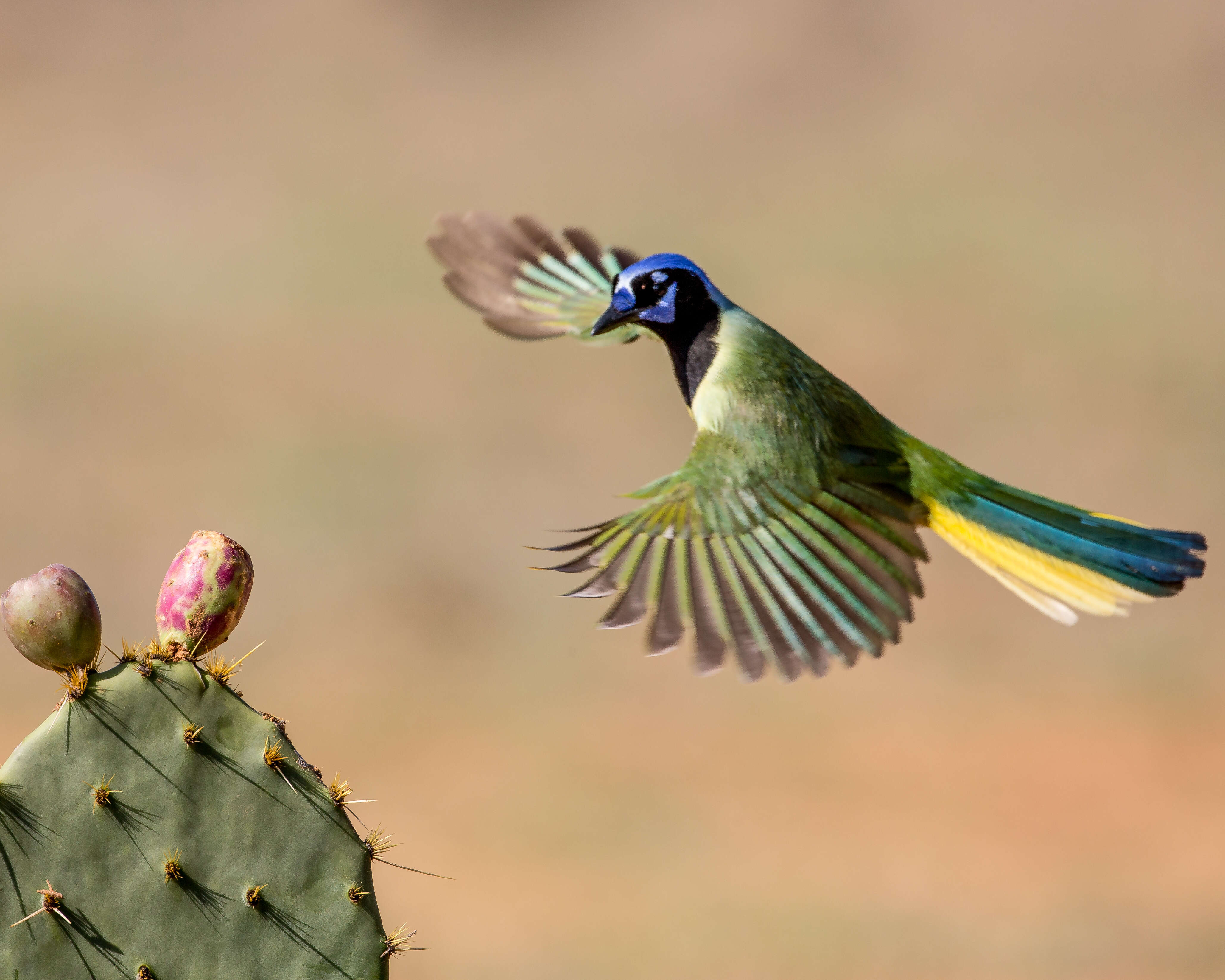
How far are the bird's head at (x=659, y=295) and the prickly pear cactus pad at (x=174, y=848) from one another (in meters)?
1.15

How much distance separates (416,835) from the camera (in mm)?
11227

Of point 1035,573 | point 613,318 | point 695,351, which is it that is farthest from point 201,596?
point 1035,573

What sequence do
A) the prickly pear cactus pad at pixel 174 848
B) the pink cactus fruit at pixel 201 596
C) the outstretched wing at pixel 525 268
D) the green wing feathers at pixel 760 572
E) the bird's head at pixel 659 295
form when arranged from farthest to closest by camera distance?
the outstretched wing at pixel 525 268, the bird's head at pixel 659 295, the green wing feathers at pixel 760 572, the pink cactus fruit at pixel 201 596, the prickly pear cactus pad at pixel 174 848

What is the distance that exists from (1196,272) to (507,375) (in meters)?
7.45

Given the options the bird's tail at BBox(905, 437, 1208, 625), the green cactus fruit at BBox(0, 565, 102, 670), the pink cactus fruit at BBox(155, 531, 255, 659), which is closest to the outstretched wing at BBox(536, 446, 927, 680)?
the bird's tail at BBox(905, 437, 1208, 625)

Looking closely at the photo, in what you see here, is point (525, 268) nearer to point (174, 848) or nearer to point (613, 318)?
point (613, 318)

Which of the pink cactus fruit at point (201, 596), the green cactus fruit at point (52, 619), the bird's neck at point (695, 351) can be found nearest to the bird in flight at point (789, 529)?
the bird's neck at point (695, 351)

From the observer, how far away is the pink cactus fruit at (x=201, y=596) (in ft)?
7.18

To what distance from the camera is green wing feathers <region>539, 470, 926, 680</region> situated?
2723 mm

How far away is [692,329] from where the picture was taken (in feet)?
9.91

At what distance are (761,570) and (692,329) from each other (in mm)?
507

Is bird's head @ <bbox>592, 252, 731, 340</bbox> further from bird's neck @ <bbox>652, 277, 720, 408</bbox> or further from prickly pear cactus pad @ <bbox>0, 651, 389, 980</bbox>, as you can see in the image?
prickly pear cactus pad @ <bbox>0, 651, 389, 980</bbox>

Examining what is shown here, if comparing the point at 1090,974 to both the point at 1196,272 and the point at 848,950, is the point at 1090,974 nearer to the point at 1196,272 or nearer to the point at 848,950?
the point at 848,950

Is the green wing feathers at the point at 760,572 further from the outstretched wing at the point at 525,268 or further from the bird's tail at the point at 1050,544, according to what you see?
the outstretched wing at the point at 525,268
